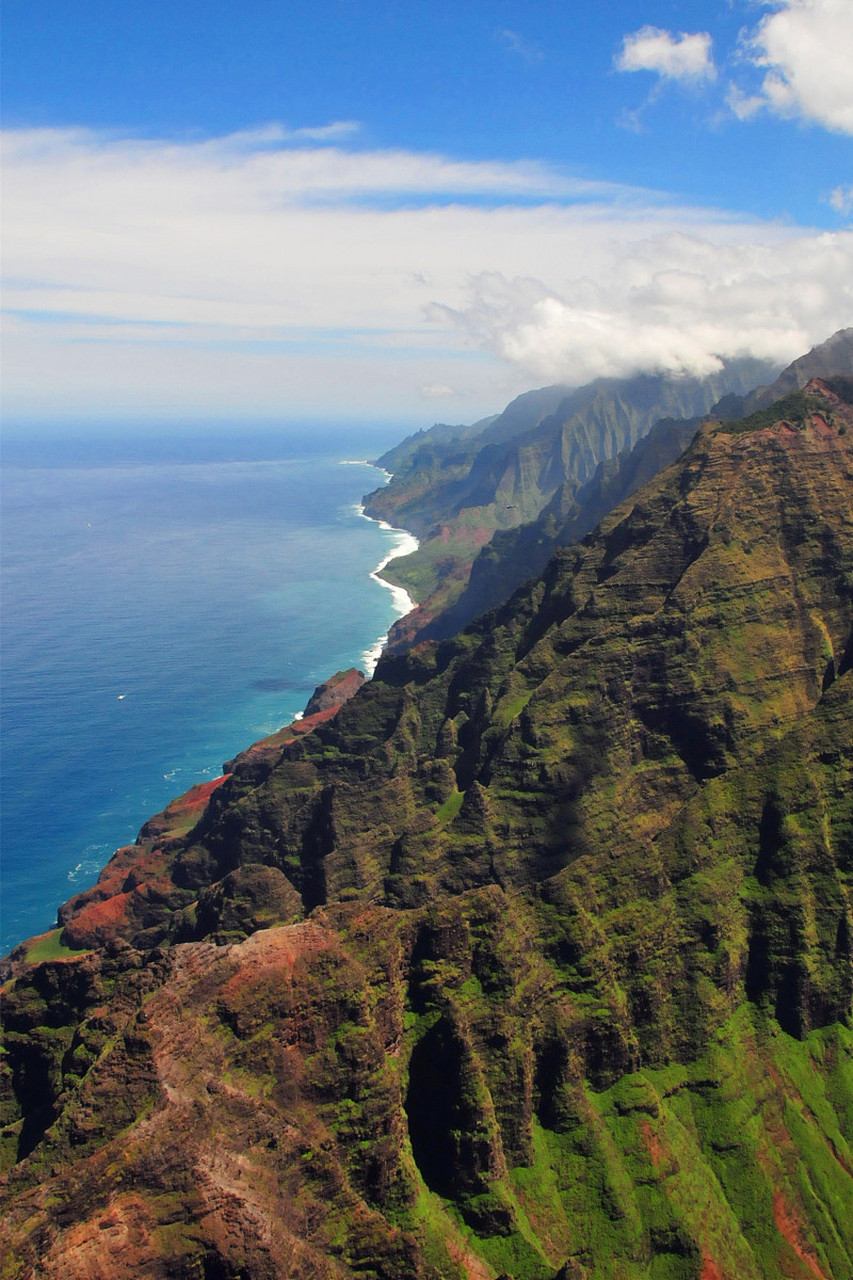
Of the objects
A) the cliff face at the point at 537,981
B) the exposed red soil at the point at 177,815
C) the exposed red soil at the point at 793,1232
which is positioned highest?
the exposed red soil at the point at 177,815

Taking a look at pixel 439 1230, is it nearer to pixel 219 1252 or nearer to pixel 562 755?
pixel 219 1252

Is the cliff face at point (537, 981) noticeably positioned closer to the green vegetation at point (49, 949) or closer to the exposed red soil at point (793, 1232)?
the exposed red soil at point (793, 1232)

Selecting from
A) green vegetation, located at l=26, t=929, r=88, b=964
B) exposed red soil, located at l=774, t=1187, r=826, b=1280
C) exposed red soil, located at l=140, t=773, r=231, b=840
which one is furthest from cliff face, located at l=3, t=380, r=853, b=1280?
exposed red soil, located at l=140, t=773, r=231, b=840

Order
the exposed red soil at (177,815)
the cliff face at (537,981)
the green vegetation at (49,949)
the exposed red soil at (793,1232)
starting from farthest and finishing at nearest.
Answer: the exposed red soil at (177,815), the green vegetation at (49,949), the exposed red soil at (793,1232), the cliff face at (537,981)

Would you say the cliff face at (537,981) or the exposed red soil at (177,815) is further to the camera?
the exposed red soil at (177,815)

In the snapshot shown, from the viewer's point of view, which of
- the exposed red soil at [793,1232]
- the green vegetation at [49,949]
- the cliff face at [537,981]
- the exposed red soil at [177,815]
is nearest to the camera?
the cliff face at [537,981]

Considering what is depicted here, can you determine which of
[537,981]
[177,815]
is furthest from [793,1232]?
[177,815]

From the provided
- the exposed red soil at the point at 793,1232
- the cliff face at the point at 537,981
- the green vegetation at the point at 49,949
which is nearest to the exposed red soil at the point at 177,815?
the cliff face at the point at 537,981

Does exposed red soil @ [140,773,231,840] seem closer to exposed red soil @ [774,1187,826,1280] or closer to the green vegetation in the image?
the green vegetation
